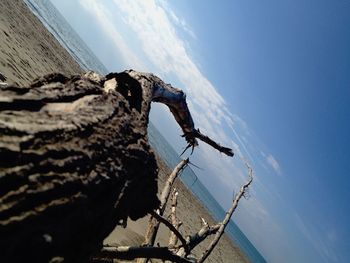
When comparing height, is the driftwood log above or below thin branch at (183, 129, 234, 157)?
below

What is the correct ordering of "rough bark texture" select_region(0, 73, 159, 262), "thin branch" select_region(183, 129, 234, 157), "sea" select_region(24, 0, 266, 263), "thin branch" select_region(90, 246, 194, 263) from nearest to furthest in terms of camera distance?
"rough bark texture" select_region(0, 73, 159, 262)
"thin branch" select_region(90, 246, 194, 263)
"thin branch" select_region(183, 129, 234, 157)
"sea" select_region(24, 0, 266, 263)

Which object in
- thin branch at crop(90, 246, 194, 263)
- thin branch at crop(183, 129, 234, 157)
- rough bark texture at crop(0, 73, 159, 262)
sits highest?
thin branch at crop(183, 129, 234, 157)

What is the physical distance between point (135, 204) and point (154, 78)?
1.20 metres

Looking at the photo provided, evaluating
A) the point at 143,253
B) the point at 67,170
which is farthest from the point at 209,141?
the point at 67,170

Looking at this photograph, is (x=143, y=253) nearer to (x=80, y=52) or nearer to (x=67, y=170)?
(x=67, y=170)

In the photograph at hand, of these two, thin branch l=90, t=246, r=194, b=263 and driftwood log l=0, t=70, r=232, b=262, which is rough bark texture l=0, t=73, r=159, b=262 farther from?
thin branch l=90, t=246, r=194, b=263

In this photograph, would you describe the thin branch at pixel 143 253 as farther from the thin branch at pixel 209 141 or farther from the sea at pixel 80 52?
the sea at pixel 80 52

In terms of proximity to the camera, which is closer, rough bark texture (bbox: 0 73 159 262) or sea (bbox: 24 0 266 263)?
rough bark texture (bbox: 0 73 159 262)

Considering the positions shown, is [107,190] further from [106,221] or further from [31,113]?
→ [31,113]

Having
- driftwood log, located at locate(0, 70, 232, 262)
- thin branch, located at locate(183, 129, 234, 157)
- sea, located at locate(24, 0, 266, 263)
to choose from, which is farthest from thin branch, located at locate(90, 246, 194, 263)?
sea, located at locate(24, 0, 266, 263)

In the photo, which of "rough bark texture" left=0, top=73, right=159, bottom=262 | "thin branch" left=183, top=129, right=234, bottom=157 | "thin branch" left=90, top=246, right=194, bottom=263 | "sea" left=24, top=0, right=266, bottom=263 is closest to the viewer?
"rough bark texture" left=0, top=73, right=159, bottom=262

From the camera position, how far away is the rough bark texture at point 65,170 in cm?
88

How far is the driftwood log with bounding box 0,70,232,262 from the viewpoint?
88 centimetres

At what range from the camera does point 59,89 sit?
131 cm
